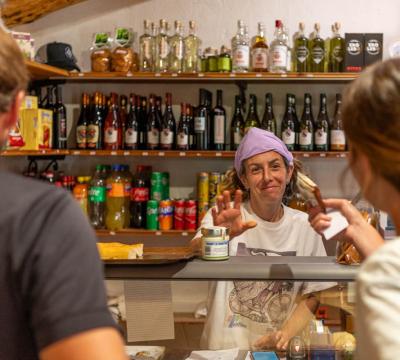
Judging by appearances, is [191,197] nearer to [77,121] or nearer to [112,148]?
[112,148]

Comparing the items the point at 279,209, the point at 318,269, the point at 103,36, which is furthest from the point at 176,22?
the point at 318,269

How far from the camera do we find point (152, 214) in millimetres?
4137

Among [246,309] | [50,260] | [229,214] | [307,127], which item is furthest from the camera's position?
[307,127]

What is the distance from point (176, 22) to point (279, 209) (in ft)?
6.89

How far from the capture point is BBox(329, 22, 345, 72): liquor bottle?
4129 millimetres

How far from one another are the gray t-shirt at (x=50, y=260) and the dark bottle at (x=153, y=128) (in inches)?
135

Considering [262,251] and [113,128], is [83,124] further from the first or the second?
[262,251]

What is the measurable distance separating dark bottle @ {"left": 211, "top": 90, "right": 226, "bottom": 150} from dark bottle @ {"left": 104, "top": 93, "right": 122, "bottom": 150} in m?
0.65

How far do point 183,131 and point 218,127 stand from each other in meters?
0.24

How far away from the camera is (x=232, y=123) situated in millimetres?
4309

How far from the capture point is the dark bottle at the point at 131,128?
4.16 meters

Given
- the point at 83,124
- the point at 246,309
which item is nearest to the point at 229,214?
the point at 246,309

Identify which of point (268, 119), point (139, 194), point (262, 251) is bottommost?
point (139, 194)

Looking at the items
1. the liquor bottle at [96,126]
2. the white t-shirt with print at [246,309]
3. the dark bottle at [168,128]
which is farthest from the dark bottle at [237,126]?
the white t-shirt with print at [246,309]
